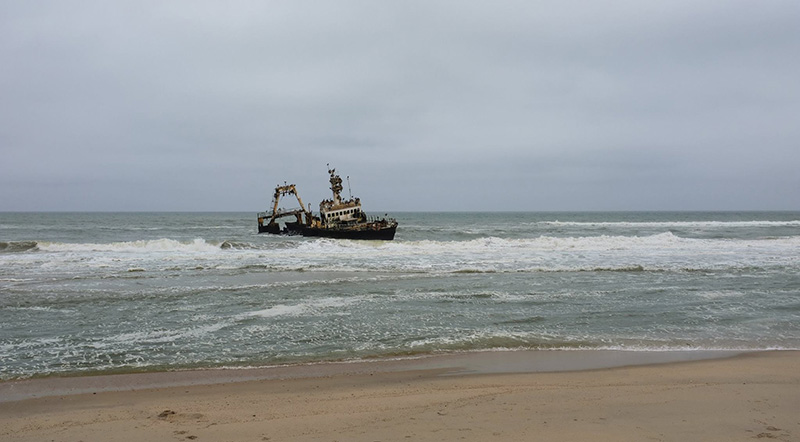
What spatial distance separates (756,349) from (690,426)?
14.7ft

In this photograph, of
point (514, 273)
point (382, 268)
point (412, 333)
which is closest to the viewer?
point (412, 333)

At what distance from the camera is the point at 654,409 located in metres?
5.45

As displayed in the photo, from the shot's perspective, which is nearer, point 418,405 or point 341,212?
point 418,405

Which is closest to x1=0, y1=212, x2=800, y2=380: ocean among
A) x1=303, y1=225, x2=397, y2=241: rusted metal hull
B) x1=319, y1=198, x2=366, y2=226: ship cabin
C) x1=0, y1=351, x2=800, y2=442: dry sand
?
x1=0, y1=351, x2=800, y2=442: dry sand

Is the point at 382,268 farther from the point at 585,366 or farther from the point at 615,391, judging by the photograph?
the point at 615,391

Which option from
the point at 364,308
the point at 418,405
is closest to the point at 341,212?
the point at 364,308

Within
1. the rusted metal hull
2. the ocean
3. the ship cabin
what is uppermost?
the ship cabin

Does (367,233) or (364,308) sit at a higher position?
(367,233)

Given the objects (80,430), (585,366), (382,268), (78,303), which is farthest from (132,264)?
(585,366)

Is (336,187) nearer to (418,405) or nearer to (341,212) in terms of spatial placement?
(341,212)

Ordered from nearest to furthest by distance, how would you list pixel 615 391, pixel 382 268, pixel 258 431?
pixel 258 431
pixel 615 391
pixel 382 268

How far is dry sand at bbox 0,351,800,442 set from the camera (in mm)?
4824

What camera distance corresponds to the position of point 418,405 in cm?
556

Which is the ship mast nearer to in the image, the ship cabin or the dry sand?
the ship cabin
